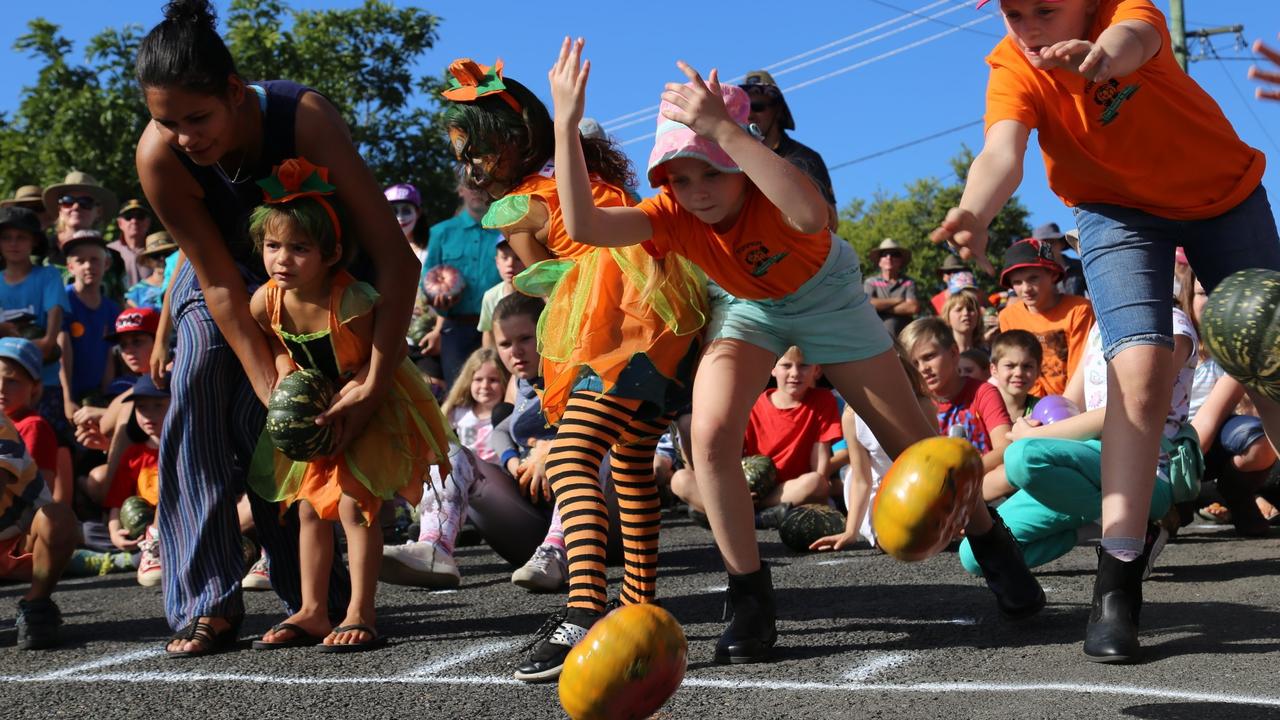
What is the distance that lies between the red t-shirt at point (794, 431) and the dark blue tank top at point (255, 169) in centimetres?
400

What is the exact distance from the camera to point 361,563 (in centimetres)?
470

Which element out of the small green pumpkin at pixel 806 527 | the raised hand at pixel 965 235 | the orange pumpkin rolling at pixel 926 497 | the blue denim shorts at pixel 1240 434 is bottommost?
the small green pumpkin at pixel 806 527

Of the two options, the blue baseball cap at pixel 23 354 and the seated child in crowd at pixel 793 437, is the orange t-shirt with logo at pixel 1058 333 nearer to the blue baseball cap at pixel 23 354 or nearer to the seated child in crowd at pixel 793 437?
the seated child in crowd at pixel 793 437

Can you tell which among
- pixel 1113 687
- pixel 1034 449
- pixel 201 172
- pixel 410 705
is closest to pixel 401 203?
pixel 201 172

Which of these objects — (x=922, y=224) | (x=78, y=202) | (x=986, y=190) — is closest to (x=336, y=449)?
(x=986, y=190)

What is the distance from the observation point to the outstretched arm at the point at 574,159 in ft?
12.0

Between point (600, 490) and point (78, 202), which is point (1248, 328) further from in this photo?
point (78, 202)

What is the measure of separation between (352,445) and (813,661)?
5.97 ft

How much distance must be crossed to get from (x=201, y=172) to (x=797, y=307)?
2144 millimetres

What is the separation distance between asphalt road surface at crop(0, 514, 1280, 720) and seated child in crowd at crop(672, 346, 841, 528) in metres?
1.88

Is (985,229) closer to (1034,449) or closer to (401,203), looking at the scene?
(1034,449)

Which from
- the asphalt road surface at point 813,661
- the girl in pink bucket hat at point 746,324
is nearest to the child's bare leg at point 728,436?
the girl in pink bucket hat at point 746,324

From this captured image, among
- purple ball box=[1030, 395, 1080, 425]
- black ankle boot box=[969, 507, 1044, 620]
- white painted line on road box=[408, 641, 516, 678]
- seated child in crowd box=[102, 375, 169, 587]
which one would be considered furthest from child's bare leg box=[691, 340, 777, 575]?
seated child in crowd box=[102, 375, 169, 587]

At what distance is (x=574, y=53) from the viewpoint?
12.2ft
